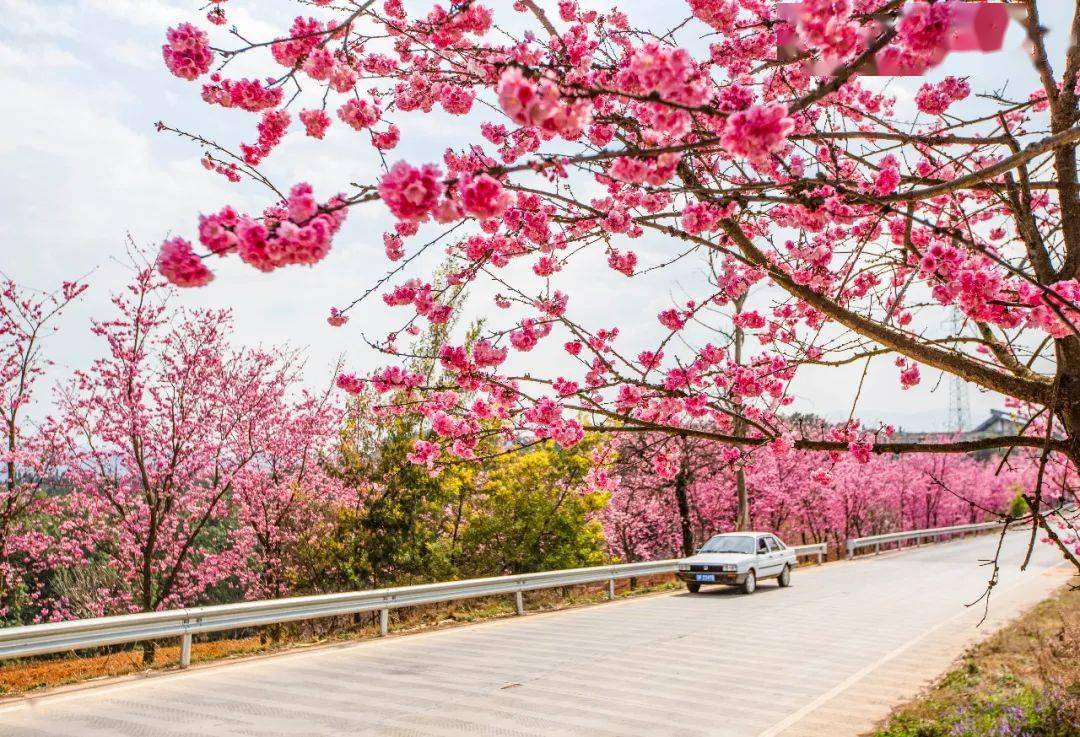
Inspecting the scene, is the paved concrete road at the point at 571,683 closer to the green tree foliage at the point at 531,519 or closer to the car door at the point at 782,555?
the car door at the point at 782,555

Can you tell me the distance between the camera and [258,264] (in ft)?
9.40

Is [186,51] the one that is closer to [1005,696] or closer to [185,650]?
[185,650]

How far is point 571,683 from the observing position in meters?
8.51

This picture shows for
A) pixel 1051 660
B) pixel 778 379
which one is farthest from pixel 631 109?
pixel 1051 660

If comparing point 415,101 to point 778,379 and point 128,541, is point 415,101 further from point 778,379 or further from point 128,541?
Answer: point 128,541

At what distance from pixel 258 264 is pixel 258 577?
16.1m

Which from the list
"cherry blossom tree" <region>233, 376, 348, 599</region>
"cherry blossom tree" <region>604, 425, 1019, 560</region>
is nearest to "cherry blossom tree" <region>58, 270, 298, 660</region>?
"cherry blossom tree" <region>233, 376, 348, 599</region>

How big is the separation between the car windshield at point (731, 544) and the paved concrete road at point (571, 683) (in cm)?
399

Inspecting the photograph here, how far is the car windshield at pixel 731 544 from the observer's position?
752 inches

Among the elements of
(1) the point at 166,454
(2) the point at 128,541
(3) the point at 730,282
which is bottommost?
(2) the point at 128,541

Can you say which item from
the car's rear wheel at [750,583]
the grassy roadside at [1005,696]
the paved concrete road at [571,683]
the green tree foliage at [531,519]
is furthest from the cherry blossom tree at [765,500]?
the grassy roadside at [1005,696]

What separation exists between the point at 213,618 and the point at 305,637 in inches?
168

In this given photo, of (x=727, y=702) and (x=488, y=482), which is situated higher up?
(x=488, y=482)

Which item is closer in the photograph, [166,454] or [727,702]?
[727,702]
